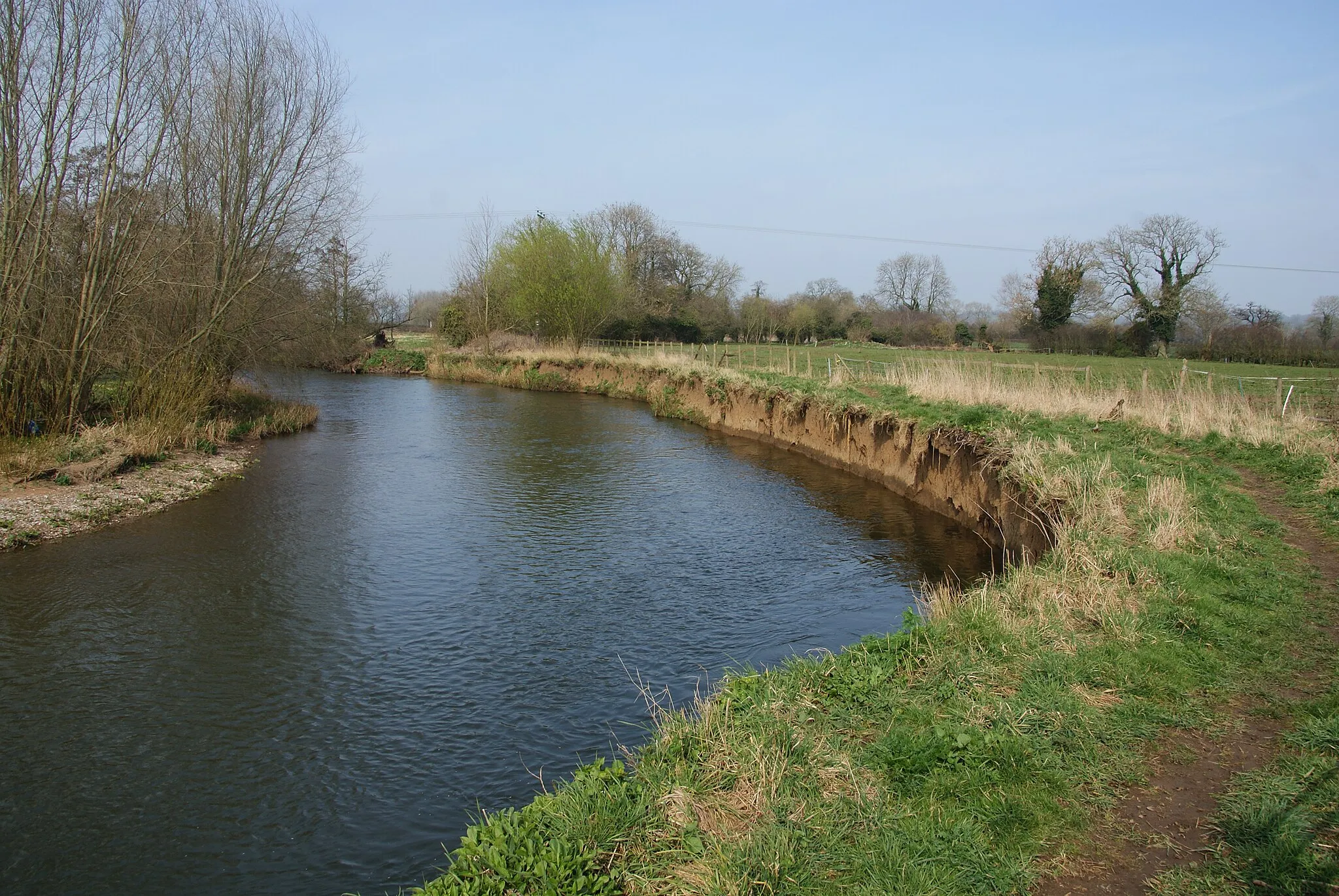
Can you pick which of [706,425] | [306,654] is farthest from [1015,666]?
[706,425]

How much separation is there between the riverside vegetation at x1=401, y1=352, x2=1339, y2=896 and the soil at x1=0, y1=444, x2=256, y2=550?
983 cm

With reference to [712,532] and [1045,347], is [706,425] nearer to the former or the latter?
[712,532]

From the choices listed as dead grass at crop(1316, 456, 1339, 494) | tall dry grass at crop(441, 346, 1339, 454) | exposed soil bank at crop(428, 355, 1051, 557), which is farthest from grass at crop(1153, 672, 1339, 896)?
tall dry grass at crop(441, 346, 1339, 454)

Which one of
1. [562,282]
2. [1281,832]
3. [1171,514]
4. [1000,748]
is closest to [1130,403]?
[1171,514]

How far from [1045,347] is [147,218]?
4289 centimetres

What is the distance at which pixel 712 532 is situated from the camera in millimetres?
13172

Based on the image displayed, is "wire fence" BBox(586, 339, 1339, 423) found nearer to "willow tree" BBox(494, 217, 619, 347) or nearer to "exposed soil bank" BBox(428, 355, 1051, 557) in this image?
"exposed soil bank" BBox(428, 355, 1051, 557)

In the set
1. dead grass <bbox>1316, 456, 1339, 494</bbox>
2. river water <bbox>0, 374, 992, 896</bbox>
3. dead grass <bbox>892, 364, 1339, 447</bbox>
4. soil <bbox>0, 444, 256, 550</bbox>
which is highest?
dead grass <bbox>892, 364, 1339, 447</bbox>

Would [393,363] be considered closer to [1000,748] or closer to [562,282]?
[562,282]

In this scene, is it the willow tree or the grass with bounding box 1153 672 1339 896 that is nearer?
the grass with bounding box 1153 672 1339 896

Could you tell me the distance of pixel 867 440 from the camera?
60.7ft

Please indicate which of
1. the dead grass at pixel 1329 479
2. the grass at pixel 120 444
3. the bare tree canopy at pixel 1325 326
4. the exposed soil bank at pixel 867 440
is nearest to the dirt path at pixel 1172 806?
the exposed soil bank at pixel 867 440

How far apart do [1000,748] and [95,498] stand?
13903mm

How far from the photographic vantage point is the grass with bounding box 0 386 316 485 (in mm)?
13141
